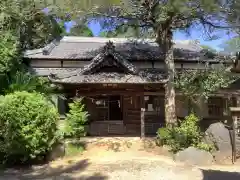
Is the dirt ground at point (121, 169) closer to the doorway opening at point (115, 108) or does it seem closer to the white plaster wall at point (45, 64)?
the doorway opening at point (115, 108)

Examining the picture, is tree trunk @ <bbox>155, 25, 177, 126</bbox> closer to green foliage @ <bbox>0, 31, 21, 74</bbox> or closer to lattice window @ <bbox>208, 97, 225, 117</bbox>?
lattice window @ <bbox>208, 97, 225, 117</bbox>

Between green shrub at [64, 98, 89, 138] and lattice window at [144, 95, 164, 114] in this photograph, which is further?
lattice window at [144, 95, 164, 114]

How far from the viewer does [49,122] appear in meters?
14.0

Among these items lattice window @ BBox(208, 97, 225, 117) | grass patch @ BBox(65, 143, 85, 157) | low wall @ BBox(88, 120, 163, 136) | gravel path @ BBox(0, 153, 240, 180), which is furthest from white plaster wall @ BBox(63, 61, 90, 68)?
lattice window @ BBox(208, 97, 225, 117)

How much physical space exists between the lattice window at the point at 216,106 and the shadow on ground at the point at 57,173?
1090cm

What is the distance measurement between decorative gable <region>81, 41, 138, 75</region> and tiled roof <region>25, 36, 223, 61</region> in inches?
89.8

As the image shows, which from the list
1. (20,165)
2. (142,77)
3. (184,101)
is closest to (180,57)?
(184,101)

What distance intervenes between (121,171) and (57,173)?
233cm

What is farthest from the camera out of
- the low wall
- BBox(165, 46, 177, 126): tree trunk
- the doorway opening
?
the doorway opening

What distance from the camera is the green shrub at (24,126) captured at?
13.4m

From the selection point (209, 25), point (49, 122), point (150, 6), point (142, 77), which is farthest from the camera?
point (142, 77)

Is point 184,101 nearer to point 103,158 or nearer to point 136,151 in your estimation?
point 136,151

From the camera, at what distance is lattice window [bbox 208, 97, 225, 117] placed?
73.7 feet

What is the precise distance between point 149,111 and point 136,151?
558 centimetres
